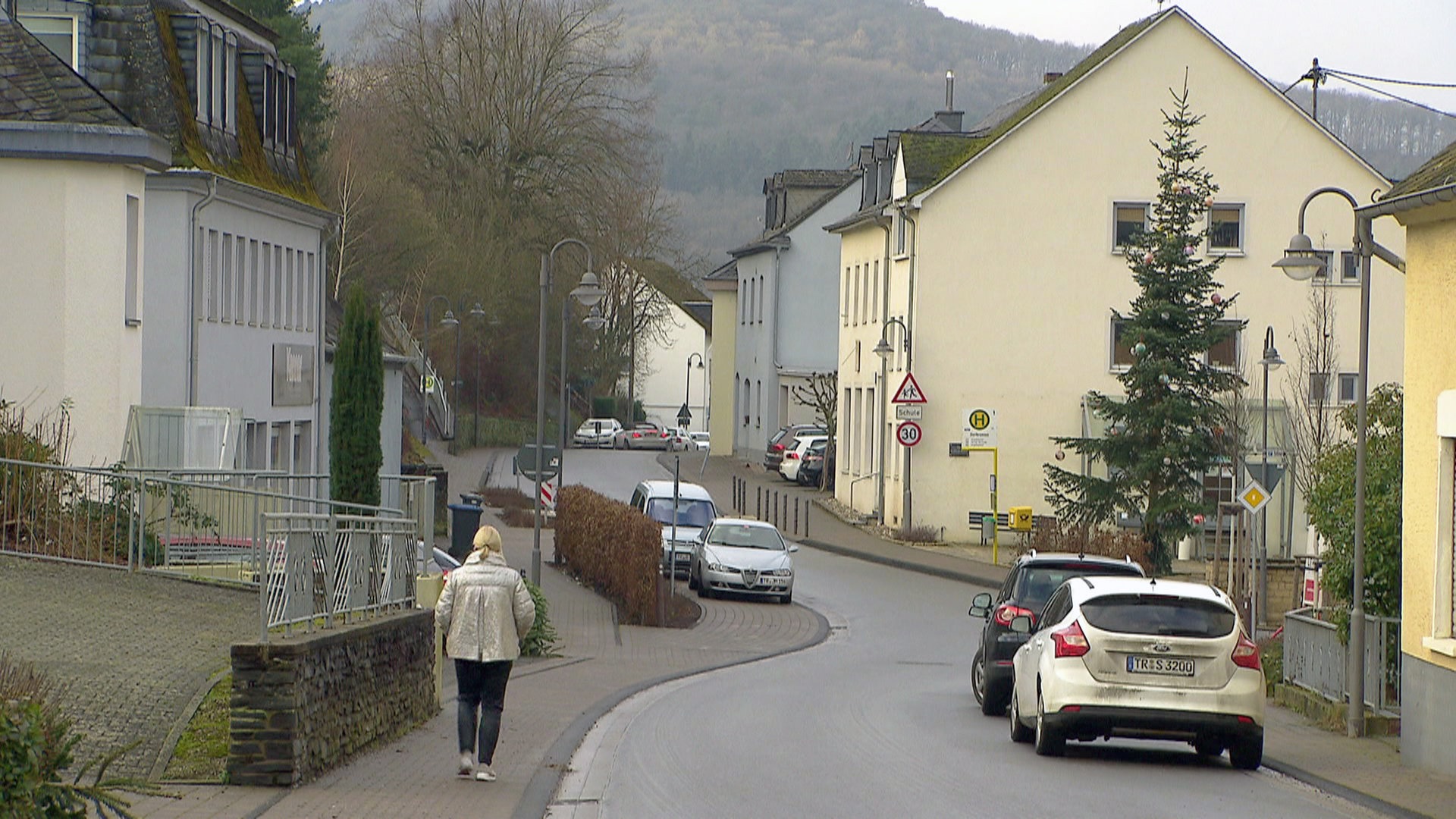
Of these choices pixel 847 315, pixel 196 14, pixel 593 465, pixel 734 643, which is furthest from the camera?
pixel 593 465

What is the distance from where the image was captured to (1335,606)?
18.5 metres

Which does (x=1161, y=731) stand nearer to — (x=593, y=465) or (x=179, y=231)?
(x=179, y=231)

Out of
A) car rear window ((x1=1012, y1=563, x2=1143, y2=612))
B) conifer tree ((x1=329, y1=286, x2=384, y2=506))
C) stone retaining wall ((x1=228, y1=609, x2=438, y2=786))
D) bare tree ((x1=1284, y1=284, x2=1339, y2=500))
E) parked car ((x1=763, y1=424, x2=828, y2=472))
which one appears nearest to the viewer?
stone retaining wall ((x1=228, y1=609, x2=438, y2=786))

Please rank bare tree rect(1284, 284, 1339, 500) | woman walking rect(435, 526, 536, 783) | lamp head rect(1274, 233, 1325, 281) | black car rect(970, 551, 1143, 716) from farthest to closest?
bare tree rect(1284, 284, 1339, 500)
lamp head rect(1274, 233, 1325, 281)
black car rect(970, 551, 1143, 716)
woman walking rect(435, 526, 536, 783)

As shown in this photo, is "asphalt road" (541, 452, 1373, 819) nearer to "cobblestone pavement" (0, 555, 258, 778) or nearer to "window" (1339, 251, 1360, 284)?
"cobblestone pavement" (0, 555, 258, 778)

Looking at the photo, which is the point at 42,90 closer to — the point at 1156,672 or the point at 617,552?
the point at 617,552

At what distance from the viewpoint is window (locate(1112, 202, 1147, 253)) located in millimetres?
43625

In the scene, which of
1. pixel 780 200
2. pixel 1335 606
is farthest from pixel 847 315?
pixel 1335 606

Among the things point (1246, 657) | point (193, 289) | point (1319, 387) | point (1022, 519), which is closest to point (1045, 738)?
point (1246, 657)

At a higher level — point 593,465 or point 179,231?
point 179,231

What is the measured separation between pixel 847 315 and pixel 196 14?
28.1 m

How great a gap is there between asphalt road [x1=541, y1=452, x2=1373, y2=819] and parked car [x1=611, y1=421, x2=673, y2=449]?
64354 millimetres

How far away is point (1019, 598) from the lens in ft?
59.3

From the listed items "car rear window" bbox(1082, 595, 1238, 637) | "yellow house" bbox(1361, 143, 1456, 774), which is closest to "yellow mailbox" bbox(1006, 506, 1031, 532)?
"yellow house" bbox(1361, 143, 1456, 774)
